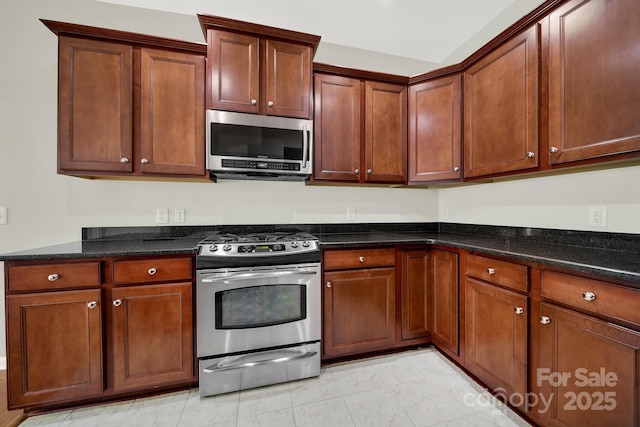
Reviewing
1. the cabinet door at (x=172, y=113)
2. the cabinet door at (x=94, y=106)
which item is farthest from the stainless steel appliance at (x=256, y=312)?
the cabinet door at (x=94, y=106)

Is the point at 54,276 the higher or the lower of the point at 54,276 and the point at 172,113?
the lower

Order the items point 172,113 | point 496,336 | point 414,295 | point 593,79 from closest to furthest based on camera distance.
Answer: point 593,79 < point 496,336 < point 172,113 < point 414,295

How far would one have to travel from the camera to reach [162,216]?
7.00 ft

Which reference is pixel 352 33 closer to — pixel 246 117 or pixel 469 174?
pixel 246 117

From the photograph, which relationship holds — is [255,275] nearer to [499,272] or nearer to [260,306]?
[260,306]

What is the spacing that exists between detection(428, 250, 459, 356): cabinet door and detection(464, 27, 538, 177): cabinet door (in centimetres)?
73

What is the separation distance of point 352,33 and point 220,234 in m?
2.22

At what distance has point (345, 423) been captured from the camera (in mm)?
1459

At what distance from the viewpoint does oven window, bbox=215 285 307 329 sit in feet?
5.59

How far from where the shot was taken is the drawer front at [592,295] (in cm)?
98

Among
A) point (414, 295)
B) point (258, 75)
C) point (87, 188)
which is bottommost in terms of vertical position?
point (414, 295)

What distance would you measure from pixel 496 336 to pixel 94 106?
3015mm

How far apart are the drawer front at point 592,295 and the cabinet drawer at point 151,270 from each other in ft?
6.62

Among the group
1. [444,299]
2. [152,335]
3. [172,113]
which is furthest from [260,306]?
[172,113]
